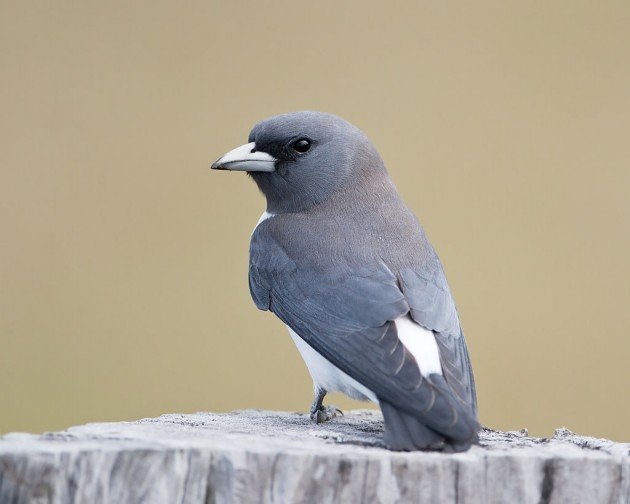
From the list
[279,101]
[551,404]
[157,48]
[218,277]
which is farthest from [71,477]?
[157,48]

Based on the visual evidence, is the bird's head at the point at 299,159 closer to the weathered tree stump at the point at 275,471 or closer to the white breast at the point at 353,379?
the white breast at the point at 353,379

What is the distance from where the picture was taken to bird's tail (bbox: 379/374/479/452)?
3104 mm

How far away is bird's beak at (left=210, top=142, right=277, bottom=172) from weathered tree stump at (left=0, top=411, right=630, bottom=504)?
1882 mm

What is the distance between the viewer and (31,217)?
26.6 feet

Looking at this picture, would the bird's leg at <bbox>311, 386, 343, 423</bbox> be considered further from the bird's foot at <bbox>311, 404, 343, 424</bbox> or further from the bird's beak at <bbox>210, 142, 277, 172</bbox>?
the bird's beak at <bbox>210, 142, 277, 172</bbox>

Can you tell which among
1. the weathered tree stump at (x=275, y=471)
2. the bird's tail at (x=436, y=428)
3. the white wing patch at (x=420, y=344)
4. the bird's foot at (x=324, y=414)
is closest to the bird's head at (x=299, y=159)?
the bird's foot at (x=324, y=414)

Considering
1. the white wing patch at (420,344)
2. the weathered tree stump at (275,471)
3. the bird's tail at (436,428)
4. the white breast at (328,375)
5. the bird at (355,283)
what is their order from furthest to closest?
1. the white breast at (328,375)
2. the white wing patch at (420,344)
3. the bird at (355,283)
4. the bird's tail at (436,428)
5. the weathered tree stump at (275,471)

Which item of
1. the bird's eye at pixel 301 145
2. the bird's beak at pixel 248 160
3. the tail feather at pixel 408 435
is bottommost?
the tail feather at pixel 408 435

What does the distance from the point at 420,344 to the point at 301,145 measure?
55.4 inches

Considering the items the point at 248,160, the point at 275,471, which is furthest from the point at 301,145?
the point at 275,471

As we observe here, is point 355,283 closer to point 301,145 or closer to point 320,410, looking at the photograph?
point 320,410

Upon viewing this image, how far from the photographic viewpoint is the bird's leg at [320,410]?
409 centimetres

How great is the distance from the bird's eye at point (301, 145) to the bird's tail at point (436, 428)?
1.74 m

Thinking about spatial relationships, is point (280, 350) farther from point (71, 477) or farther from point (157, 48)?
point (71, 477)
